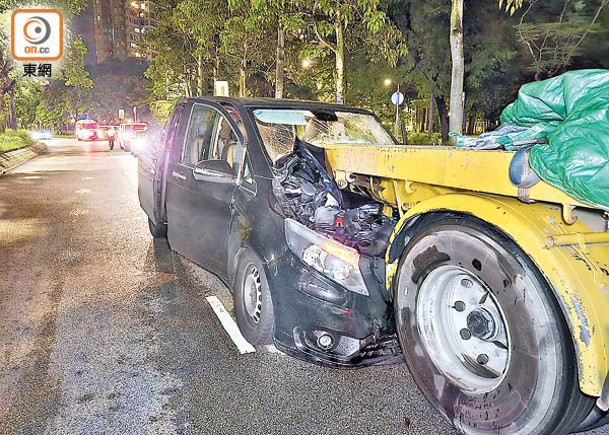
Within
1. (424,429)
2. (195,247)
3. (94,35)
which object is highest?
(94,35)

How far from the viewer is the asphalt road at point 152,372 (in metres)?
3.00

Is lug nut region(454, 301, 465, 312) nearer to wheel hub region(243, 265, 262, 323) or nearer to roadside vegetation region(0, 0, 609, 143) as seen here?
wheel hub region(243, 265, 262, 323)

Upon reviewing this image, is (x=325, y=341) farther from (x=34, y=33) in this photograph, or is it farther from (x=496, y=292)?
(x=34, y=33)

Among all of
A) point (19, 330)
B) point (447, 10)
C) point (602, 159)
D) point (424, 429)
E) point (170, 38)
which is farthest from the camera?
point (170, 38)

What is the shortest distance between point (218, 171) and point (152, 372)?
166 centimetres

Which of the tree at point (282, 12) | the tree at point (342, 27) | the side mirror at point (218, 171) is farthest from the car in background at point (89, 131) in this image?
the side mirror at point (218, 171)

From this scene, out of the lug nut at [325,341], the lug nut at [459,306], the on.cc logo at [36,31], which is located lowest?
the lug nut at [325,341]

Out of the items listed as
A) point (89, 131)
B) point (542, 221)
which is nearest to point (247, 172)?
point (542, 221)

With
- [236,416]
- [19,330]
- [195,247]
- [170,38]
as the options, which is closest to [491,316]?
[236,416]

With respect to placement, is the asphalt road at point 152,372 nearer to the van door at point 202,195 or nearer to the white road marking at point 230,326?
the white road marking at point 230,326

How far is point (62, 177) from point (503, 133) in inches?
647

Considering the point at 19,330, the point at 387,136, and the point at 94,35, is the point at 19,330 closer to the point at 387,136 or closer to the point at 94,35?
the point at 387,136

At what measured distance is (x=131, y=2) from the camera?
170500 millimetres

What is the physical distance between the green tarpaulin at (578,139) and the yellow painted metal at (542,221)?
12cm
